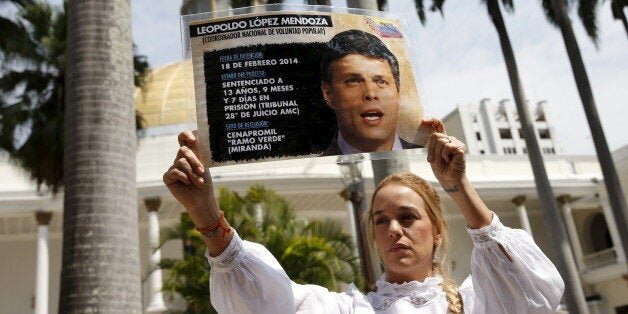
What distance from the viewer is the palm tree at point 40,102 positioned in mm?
14484

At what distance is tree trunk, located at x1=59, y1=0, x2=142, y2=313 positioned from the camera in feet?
17.5

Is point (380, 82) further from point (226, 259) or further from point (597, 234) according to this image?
point (597, 234)

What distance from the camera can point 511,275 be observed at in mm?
1898

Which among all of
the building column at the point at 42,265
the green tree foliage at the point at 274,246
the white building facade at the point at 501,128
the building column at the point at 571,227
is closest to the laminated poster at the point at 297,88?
the green tree foliage at the point at 274,246

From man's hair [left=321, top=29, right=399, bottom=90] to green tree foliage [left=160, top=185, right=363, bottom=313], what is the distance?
9347 mm

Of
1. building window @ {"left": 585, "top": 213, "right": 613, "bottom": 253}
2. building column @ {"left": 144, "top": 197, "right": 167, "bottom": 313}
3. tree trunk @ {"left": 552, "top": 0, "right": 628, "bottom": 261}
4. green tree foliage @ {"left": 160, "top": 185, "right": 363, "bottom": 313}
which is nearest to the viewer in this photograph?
green tree foliage @ {"left": 160, "top": 185, "right": 363, "bottom": 313}

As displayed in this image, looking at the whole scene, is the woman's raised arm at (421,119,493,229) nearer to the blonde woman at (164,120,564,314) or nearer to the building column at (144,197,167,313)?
the blonde woman at (164,120,564,314)

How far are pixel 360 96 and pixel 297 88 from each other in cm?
25

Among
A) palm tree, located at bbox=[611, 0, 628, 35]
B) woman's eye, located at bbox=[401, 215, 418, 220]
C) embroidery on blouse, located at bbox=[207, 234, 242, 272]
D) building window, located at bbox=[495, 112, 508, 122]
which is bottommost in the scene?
embroidery on blouse, located at bbox=[207, 234, 242, 272]

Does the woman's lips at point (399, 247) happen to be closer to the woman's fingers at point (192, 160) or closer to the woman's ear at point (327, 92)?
the woman's ear at point (327, 92)

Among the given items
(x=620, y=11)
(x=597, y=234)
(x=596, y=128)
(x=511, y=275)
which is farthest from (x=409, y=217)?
(x=597, y=234)

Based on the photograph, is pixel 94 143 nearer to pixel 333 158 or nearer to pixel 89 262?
pixel 89 262

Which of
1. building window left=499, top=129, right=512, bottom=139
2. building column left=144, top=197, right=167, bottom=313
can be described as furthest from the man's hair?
building window left=499, top=129, right=512, bottom=139

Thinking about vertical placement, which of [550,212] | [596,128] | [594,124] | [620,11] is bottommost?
[550,212]
